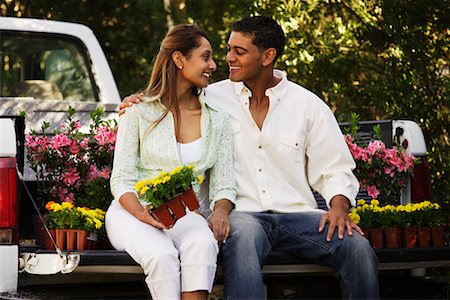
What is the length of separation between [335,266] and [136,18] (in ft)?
23.9

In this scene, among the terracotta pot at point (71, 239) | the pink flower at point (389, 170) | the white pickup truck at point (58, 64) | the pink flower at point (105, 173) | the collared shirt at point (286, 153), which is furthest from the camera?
the white pickup truck at point (58, 64)

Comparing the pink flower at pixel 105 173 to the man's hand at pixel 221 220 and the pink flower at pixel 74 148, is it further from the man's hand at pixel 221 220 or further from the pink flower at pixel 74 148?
the man's hand at pixel 221 220

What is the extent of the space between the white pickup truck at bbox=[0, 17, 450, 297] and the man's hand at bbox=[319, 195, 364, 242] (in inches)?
6.2

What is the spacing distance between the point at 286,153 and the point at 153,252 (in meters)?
0.91

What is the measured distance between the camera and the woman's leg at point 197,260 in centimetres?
446

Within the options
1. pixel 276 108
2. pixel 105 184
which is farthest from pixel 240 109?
pixel 105 184

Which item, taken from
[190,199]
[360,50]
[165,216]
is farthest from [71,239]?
[360,50]

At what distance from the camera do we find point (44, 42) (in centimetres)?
764

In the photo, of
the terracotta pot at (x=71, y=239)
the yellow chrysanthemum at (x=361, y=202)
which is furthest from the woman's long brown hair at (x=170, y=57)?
the yellow chrysanthemum at (x=361, y=202)

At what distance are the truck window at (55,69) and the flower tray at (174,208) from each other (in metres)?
3.08

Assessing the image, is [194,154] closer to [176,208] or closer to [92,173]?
[176,208]

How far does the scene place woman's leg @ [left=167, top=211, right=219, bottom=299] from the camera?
446 cm

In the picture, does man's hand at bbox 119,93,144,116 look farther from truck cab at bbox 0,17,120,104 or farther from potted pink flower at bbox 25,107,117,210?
truck cab at bbox 0,17,120,104

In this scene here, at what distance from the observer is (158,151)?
488 cm
